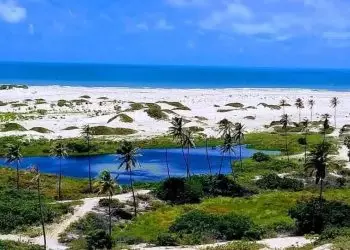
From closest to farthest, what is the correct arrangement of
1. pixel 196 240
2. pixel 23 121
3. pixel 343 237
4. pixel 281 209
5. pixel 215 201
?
pixel 343 237, pixel 196 240, pixel 281 209, pixel 215 201, pixel 23 121

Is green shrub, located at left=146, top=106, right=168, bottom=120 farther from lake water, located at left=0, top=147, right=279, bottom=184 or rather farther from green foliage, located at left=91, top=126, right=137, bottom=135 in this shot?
lake water, located at left=0, top=147, right=279, bottom=184

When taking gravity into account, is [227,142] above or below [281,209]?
above

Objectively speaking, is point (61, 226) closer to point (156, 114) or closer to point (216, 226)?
point (216, 226)

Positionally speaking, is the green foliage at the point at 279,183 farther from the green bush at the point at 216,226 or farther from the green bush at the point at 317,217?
the green bush at the point at 216,226

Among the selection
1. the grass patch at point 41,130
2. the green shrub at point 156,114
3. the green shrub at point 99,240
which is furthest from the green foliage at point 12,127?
the green shrub at point 99,240

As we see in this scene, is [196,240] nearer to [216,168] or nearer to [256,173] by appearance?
[256,173]

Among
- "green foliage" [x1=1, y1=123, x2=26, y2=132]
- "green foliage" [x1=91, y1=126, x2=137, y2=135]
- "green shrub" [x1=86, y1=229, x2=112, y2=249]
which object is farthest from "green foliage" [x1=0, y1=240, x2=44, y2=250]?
"green foliage" [x1=1, y1=123, x2=26, y2=132]

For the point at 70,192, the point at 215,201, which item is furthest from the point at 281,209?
the point at 70,192
